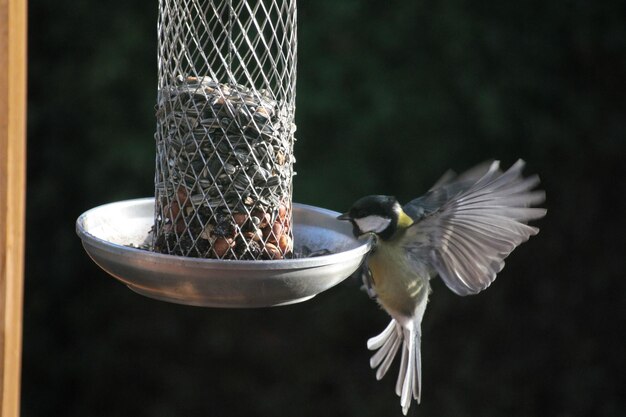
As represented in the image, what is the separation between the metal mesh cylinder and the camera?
139 cm

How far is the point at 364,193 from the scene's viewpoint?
271cm

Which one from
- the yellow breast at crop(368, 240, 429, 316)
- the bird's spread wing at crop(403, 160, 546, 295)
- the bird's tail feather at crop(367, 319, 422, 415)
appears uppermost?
the bird's spread wing at crop(403, 160, 546, 295)

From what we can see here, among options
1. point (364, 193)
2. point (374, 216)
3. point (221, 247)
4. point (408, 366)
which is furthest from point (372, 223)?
point (364, 193)

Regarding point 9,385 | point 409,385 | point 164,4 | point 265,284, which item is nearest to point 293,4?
point 164,4

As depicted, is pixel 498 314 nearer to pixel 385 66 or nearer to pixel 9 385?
pixel 385 66

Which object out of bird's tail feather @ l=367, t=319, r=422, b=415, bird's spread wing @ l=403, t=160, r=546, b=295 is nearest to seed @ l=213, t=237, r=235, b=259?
bird's spread wing @ l=403, t=160, r=546, b=295

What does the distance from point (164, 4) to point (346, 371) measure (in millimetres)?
1792

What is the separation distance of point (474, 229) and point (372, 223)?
283mm

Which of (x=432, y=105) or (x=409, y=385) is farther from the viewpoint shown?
(x=432, y=105)

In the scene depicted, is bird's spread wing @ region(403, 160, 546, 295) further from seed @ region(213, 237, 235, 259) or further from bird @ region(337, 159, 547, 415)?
seed @ region(213, 237, 235, 259)

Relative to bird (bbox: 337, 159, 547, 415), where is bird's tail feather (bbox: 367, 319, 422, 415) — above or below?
below

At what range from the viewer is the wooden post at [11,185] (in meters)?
1.25

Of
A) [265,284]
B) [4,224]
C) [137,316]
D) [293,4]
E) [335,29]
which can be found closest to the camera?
[265,284]

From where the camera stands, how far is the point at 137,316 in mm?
2850
